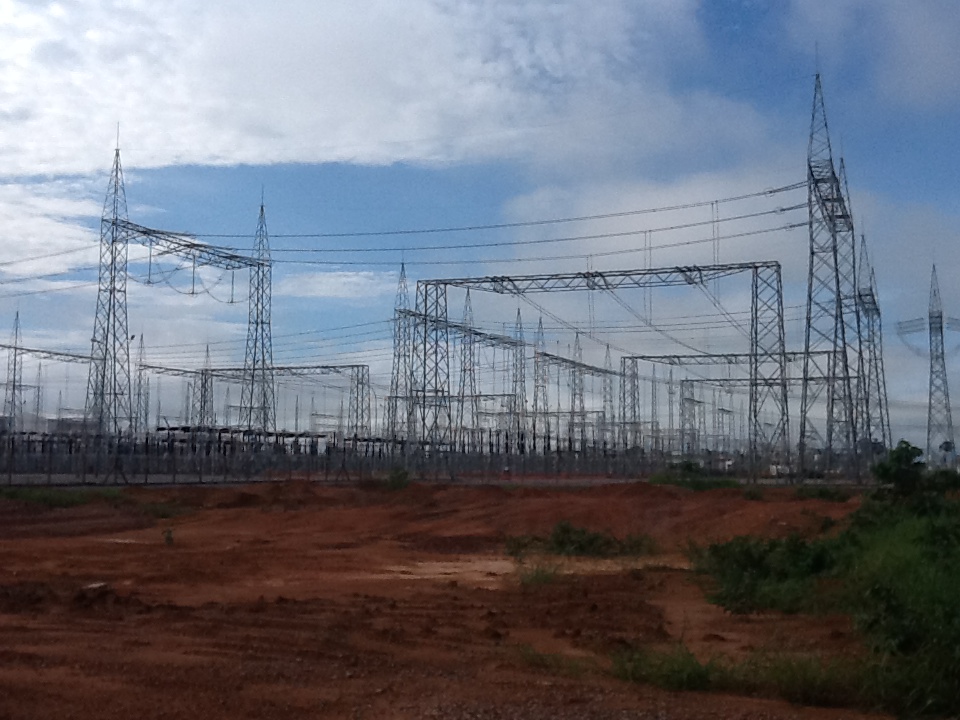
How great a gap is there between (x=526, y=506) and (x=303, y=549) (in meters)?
7.27

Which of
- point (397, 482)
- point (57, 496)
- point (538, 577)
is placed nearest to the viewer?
point (538, 577)

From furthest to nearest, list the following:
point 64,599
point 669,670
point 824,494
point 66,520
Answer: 1. point 824,494
2. point 66,520
3. point 64,599
4. point 669,670

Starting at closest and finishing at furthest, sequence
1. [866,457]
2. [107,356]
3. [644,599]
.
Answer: [644,599] < [107,356] < [866,457]

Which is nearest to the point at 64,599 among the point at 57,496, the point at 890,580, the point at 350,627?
the point at 350,627

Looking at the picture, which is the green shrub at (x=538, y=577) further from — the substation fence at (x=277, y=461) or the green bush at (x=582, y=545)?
the substation fence at (x=277, y=461)

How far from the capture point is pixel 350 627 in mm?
8695

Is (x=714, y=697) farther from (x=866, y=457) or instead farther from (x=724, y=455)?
(x=724, y=455)

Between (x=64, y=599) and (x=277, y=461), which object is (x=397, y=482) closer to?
(x=277, y=461)

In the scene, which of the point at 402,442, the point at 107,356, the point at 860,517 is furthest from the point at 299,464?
the point at 860,517

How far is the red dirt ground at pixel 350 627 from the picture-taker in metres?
6.10

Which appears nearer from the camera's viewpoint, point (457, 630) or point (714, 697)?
point (714, 697)

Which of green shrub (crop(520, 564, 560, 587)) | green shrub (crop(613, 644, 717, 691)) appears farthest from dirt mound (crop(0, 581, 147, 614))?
green shrub (crop(613, 644, 717, 691))

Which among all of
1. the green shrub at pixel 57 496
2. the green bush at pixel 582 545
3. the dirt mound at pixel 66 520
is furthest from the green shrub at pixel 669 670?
the green shrub at pixel 57 496

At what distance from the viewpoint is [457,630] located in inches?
349
